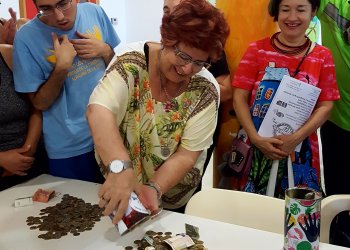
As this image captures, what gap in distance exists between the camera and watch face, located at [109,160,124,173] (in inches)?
47.8

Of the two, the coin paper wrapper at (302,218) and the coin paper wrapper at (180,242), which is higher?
the coin paper wrapper at (302,218)

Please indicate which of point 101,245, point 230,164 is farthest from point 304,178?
point 101,245

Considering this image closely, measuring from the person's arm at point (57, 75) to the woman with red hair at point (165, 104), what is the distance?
327 millimetres

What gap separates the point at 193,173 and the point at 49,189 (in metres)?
0.61

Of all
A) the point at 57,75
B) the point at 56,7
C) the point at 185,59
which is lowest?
the point at 57,75

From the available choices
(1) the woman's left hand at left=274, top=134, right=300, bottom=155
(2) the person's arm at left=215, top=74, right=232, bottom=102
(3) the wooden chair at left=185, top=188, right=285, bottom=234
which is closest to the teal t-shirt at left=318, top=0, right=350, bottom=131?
(1) the woman's left hand at left=274, top=134, right=300, bottom=155

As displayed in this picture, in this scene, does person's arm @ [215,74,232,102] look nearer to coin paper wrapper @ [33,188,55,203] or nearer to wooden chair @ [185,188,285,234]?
wooden chair @ [185,188,285,234]

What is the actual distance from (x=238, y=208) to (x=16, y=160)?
3.10 feet

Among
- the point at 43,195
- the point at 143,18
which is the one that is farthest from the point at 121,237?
the point at 143,18

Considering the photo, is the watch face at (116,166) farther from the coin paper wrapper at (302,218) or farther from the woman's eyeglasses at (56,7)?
the woman's eyeglasses at (56,7)

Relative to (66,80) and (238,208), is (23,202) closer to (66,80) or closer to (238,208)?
(66,80)

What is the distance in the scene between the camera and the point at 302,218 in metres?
1.08

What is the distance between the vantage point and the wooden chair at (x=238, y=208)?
1.57 m

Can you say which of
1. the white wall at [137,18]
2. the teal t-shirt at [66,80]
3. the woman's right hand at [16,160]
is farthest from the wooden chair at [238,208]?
the white wall at [137,18]
